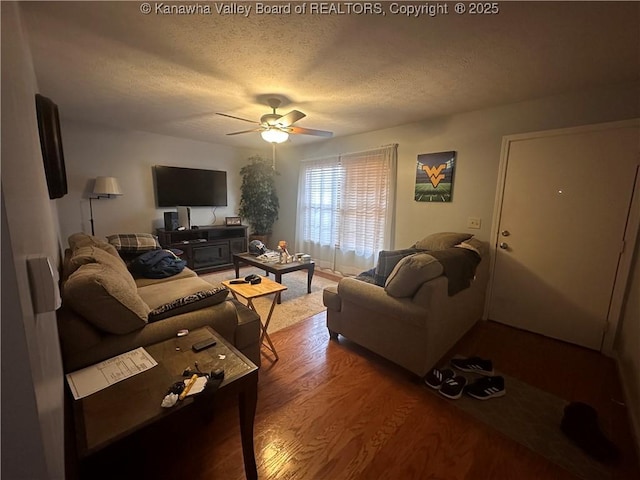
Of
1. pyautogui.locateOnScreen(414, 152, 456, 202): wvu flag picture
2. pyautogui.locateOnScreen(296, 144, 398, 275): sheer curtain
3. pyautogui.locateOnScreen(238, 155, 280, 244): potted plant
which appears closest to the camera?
pyautogui.locateOnScreen(414, 152, 456, 202): wvu flag picture

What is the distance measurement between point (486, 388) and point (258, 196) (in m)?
4.30

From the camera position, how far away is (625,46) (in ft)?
5.47

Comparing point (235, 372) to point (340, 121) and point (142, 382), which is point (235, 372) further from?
point (340, 121)

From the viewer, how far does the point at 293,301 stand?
131 inches

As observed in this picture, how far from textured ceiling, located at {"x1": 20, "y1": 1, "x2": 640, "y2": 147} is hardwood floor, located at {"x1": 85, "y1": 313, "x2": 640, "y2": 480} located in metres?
2.04

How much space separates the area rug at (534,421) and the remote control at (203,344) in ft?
4.91

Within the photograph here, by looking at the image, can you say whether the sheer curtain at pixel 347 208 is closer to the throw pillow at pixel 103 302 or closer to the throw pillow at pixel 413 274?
the throw pillow at pixel 413 274

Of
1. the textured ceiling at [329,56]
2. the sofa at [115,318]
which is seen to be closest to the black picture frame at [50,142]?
the textured ceiling at [329,56]

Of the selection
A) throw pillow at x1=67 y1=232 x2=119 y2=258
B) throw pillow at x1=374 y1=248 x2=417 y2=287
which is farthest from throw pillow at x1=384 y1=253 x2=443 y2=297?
throw pillow at x1=67 y1=232 x2=119 y2=258

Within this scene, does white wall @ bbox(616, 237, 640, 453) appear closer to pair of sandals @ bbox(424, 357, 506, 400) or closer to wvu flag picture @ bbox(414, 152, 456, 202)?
pair of sandals @ bbox(424, 357, 506, 400)

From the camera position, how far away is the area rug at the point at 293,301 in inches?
114

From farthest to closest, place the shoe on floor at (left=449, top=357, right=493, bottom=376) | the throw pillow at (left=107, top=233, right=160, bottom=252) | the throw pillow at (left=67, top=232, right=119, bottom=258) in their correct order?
the throw pillow at (left=107, top=233, right=160, bottom=252) < the throw pillow at (left=67, top=232, right=119, bottom=258) < the shoe on floor at (left=449, top=357, right=493, bottom=376)

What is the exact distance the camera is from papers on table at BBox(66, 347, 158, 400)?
107 centimetres

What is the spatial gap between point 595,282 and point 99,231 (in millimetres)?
5790
